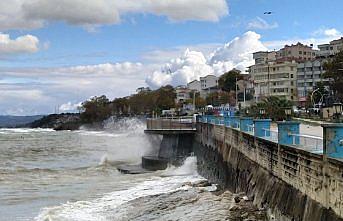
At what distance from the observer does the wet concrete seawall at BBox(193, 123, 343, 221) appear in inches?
413

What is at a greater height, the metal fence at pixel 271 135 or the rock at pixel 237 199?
the metal fence at pixel 271 135

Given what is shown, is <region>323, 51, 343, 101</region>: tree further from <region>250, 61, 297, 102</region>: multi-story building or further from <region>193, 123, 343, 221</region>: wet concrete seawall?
<region>250, 61, 297, 102</region>: multi-story building

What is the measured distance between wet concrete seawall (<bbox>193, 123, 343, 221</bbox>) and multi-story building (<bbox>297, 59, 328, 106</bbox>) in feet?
363

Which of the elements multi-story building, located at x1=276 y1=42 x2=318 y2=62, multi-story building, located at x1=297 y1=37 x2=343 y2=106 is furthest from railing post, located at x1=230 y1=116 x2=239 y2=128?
multi-story building, located at x1=276 y1=42 x2=318 y2=62

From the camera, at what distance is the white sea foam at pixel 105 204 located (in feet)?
66.1

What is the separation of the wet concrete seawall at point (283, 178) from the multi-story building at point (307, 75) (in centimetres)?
11060

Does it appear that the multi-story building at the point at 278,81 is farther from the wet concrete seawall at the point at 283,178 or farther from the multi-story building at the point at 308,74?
the wet concrete seawall at the point at 283,178

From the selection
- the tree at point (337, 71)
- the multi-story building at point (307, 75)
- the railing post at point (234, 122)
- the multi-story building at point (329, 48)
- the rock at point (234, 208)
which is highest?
the multi-story building at point (329, 48)

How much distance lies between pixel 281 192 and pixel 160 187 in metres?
13.2

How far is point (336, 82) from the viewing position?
7281 cm

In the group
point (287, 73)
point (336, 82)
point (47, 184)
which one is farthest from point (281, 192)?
point (287, 73)

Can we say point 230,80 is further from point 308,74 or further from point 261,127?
point 261,127

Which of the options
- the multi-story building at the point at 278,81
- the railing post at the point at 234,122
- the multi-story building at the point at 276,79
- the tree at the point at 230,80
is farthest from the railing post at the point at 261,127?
the tree at the point at 230,80

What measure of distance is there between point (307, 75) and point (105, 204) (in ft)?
391
